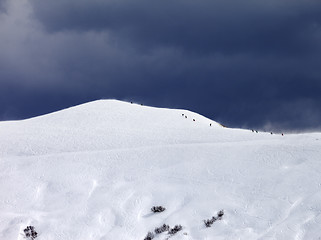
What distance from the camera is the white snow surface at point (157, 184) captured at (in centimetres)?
2880

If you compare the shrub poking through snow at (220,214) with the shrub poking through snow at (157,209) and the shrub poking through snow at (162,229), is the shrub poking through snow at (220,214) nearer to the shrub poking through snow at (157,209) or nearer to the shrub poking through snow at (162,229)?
the shrub poking through snow at (162,229)

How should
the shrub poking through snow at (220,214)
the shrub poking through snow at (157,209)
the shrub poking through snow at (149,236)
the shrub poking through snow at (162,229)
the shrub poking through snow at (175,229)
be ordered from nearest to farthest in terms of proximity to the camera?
the shrub poking through snow at (149,236), the shrub poking through snow at (175,229), the shrub poking through snow at (162,229), the shrub poking through snow at (220,214), the shrub poking through snow at (157,209)

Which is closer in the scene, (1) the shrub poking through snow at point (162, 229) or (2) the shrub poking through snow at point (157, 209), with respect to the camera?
(1) the shrub poking through snow at point (162, 229)

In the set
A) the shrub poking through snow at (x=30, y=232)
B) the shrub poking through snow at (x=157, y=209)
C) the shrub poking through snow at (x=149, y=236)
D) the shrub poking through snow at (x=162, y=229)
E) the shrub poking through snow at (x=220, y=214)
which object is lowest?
the shrub poking through snow at (x=149, y=236)

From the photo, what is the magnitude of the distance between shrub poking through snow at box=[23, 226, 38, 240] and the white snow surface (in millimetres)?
289

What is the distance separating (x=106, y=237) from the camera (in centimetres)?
2862

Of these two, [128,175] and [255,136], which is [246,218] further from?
[255,136]

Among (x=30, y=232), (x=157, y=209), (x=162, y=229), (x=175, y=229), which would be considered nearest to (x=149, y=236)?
(x=162, y=229)

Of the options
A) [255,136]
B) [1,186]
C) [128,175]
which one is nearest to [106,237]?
[128,175]

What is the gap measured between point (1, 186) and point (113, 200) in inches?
398

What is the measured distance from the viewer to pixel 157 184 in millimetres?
34469

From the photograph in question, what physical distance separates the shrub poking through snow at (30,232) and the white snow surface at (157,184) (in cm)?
29

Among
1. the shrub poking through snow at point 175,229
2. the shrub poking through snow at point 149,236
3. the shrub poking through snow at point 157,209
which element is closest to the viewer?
the shrub poking through snow at point 149,236

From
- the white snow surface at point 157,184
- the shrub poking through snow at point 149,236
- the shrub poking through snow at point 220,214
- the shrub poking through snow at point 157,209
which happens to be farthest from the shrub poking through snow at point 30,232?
the shrub poking through snow at point 220,214
